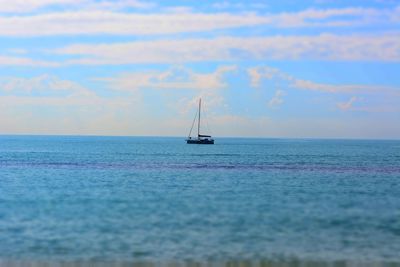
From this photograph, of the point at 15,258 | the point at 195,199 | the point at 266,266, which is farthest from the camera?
the point at 195,199

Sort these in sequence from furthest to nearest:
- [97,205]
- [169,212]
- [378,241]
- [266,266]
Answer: [97,205] < [169,212] < [378,241] < [266,266]

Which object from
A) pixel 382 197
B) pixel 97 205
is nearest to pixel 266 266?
pixel 97 205

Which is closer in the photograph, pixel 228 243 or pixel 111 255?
pixel 111 255

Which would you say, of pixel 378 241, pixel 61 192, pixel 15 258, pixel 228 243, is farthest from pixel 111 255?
pixel 61 192

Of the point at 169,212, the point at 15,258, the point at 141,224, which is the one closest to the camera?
the point at 15,258

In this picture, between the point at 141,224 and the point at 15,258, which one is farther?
the point at 141,224

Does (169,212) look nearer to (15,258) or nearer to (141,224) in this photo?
(141,224)

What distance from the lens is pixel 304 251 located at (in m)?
21.9

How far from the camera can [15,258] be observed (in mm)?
20062

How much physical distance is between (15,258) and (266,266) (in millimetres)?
8998

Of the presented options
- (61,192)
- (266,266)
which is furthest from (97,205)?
(266,266)

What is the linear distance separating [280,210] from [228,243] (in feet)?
35.5

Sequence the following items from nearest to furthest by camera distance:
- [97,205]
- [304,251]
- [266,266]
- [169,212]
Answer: [266,266] < [304,251] < [169,212] < [97,205]

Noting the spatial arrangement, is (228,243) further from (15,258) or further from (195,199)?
(195,199)
